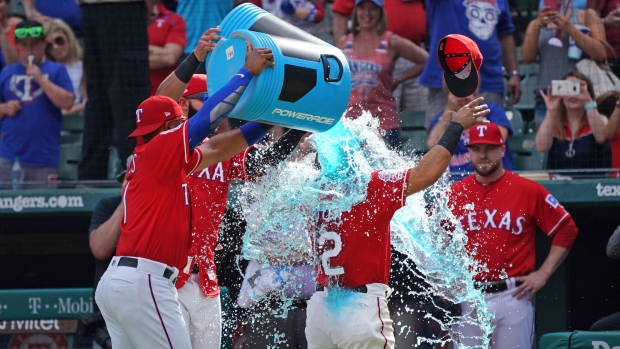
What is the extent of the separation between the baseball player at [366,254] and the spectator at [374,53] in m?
2.81

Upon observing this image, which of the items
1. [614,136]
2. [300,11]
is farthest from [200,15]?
[614,136]

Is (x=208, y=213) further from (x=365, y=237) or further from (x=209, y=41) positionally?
(x=365, y=237)

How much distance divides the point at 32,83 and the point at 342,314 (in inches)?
183

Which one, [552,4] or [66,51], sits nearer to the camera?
[552,4]

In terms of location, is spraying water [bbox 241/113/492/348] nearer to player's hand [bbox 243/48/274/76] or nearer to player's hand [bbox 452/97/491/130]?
player's hand [bbox 452/97/491/130]

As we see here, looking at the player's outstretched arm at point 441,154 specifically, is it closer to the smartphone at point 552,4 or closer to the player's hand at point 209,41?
the player's hand at point 209,41

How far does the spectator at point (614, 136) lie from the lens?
7.29 meters

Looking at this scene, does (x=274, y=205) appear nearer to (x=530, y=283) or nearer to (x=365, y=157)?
(x=365, y=157)

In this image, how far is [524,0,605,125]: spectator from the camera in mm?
7645

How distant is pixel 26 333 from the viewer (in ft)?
25.4

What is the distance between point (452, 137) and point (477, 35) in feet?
10.4

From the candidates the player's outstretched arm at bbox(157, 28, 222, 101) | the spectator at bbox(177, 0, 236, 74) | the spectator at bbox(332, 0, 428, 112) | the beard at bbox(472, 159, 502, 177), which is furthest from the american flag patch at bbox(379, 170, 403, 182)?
the spectator at bbox(177, 0, 236, 74)

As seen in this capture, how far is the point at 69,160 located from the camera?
29.2ft

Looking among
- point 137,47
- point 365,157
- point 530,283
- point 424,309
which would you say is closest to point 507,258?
point 530,283
